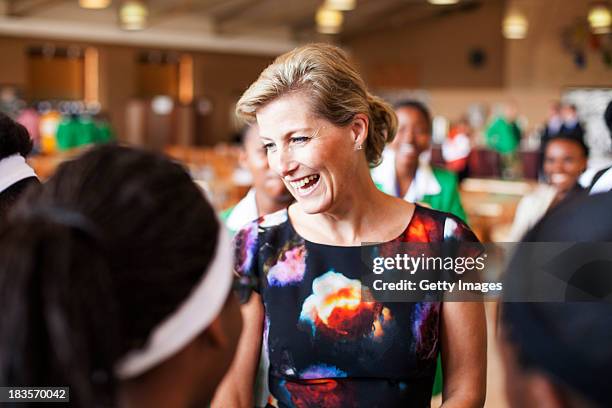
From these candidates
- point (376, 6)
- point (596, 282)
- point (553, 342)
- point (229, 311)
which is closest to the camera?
point (553, 342)

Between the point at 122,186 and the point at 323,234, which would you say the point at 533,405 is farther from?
the point at 323,234

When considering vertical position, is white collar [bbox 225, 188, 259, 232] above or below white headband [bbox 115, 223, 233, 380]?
below

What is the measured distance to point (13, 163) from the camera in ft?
4.79

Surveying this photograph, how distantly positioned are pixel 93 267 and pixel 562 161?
3562mm

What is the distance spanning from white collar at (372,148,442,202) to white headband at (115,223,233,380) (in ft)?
7.96

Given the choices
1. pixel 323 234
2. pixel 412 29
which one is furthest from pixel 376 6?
pixel 323 234

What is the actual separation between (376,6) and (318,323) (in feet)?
55.7

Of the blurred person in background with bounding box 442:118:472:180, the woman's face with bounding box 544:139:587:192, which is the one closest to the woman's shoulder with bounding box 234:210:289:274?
the woman's face with bounding box 544:139:587:192

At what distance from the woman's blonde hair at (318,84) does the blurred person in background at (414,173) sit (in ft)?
4.82

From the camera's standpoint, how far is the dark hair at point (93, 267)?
740 millimetres

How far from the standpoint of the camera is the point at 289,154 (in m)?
1.57

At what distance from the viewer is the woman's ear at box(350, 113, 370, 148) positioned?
163cm

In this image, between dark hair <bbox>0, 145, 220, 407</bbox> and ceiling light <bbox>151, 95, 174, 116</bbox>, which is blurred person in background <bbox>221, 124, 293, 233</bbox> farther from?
ceiling light <bbox>151, 95, 174, 116</bbox>

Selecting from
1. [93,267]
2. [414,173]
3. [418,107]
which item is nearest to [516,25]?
[418,107]
